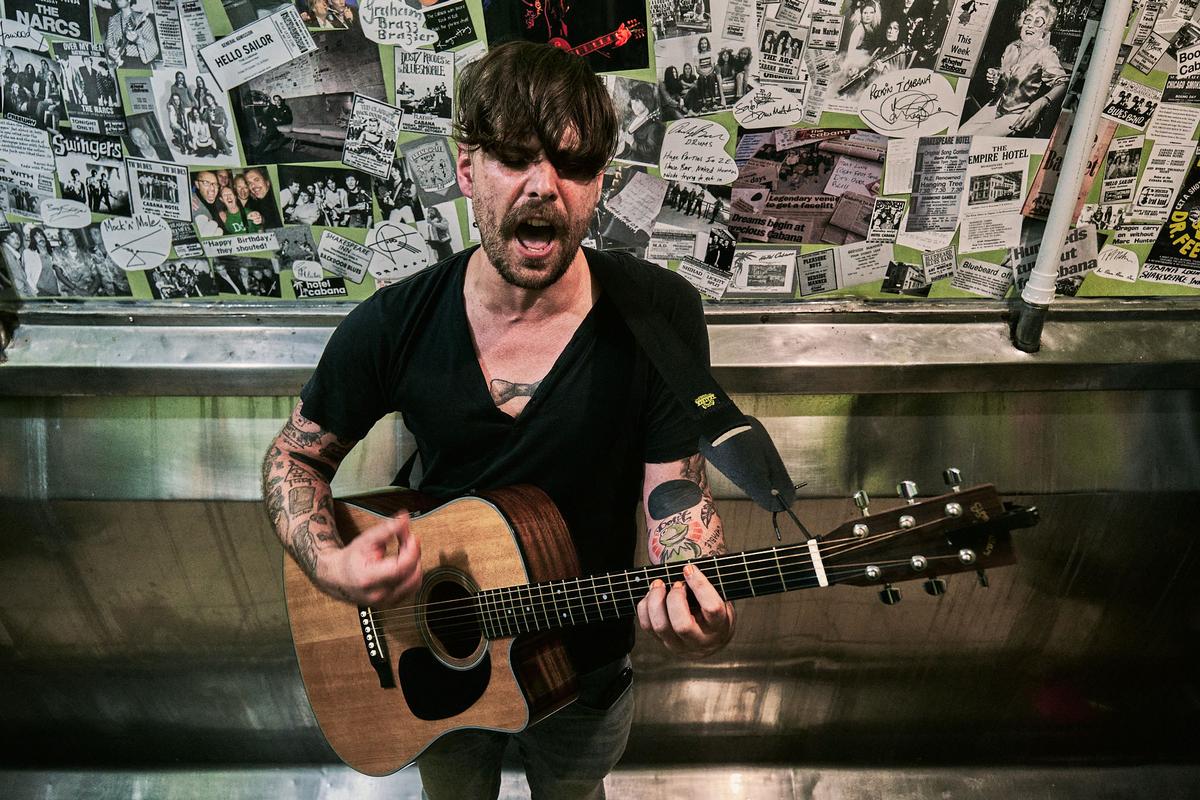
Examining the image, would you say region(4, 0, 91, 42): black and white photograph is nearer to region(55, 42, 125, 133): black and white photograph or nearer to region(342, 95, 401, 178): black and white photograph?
region(55, 42, 125, 133): black and white photograph

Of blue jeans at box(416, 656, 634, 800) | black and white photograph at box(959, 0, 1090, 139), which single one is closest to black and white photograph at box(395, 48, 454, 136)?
black and white photograph at box(959, 0, 1090, 139)

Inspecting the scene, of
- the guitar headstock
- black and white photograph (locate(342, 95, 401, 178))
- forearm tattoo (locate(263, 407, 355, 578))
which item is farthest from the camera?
black and white photograph (locate(342, 95, 401, 178))

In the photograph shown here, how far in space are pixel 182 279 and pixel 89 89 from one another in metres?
0.51

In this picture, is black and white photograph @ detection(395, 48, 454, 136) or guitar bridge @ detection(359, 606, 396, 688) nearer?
guitar bridge @ detection(359, 606, 396, 688)

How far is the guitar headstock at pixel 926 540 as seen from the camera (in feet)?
4.25

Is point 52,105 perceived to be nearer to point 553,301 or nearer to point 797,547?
point 553,301

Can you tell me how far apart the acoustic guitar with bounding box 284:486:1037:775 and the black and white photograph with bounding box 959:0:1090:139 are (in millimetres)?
1193

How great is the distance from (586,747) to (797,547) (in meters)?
0.83

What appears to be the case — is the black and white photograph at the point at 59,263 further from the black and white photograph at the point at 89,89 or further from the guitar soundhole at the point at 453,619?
the guitar soundhole at the point at 453,619

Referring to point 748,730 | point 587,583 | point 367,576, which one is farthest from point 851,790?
point 367,576

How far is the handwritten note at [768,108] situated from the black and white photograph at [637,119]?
20cm

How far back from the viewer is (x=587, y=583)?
1581 millimetres

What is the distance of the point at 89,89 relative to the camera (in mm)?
2086

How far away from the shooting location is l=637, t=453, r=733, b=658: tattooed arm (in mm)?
1466
